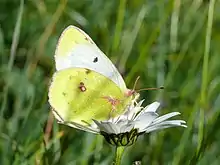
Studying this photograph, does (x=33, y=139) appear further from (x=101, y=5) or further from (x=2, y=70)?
(x=101, y=5)

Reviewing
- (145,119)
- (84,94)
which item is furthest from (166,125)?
(84,94)

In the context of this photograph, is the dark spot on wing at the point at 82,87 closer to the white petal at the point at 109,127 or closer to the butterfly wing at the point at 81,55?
the butterfly wing at the point at 81,55

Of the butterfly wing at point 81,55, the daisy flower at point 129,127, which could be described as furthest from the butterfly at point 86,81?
the daisy flower at point 129,127

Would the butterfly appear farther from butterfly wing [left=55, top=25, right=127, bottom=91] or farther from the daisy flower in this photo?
the daisy flower

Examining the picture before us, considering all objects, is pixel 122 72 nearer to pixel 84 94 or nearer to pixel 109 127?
pixel 84 94

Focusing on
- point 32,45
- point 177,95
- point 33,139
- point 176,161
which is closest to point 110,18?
point 32,45

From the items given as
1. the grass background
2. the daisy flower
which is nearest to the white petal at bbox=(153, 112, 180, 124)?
the daisy flower
